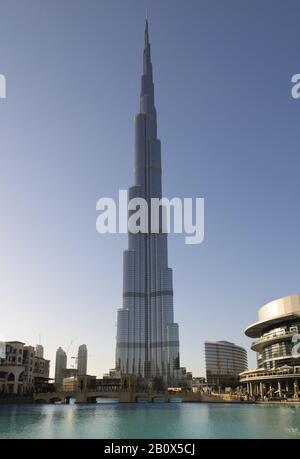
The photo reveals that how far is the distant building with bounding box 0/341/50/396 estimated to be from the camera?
150 metres

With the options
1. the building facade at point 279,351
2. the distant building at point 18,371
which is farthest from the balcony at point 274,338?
the distant building at point 18,371

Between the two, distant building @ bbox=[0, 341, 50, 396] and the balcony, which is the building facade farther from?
distant building @ bbox=[0, 341, 50, 396]

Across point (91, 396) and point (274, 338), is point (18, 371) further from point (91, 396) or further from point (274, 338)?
point (274, 338)

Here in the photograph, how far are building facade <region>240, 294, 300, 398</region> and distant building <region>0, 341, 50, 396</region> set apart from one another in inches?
3376

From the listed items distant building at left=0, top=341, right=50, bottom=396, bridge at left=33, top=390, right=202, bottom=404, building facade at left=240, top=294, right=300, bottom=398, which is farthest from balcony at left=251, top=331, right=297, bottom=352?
distant building at left=0, top=341, right=50, bottom=396

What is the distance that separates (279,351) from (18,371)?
95.5m

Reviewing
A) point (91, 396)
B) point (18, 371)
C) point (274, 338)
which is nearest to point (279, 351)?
point (274, 338)

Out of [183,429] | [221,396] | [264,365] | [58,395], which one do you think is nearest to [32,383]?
[58,395]

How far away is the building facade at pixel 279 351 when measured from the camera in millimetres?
141250
